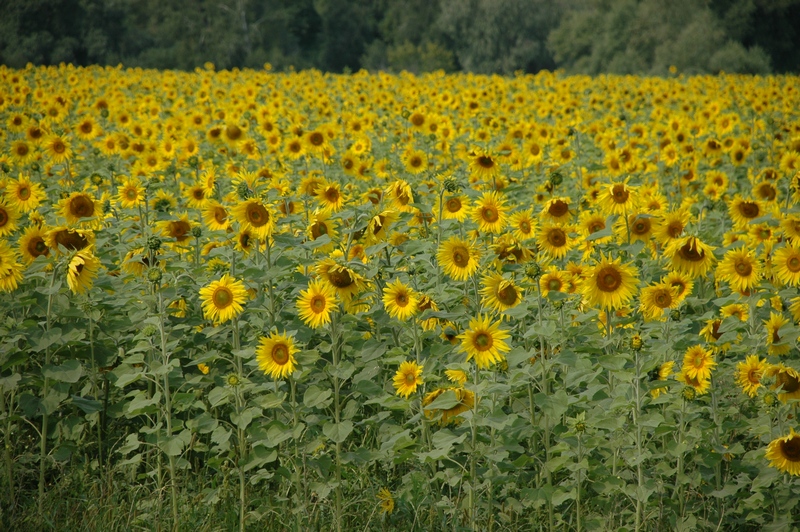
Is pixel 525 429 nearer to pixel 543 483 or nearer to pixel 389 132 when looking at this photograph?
pixel 543 483

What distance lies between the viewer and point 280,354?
A: 10.7 ft

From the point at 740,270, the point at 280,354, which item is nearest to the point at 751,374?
the point at 740,270

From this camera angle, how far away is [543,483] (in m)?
3.53

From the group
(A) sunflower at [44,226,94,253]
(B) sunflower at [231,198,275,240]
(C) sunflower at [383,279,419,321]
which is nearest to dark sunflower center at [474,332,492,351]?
(C) sunflower at [383,279,419,321]

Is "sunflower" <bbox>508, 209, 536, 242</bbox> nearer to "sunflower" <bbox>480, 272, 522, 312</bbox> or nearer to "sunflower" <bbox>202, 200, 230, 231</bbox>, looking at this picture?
"sunflower" <bbox>480, 272, 522, 312</bbox>

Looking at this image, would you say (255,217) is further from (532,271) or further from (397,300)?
(532,271)

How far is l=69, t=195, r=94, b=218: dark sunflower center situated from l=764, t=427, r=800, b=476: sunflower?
3416 mm

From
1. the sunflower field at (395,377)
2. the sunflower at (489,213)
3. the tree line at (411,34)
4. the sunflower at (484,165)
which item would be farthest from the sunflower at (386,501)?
the tree line at (411,34)

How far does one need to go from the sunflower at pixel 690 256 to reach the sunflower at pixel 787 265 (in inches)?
17.9

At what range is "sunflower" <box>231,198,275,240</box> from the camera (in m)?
3.67

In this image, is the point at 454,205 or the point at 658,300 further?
the point at 454,205

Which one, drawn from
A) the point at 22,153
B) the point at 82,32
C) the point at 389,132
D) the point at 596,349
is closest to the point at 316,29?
the point at 82,32

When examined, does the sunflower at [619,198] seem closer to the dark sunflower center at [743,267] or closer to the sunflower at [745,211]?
the dark sunflower center at [743,267]

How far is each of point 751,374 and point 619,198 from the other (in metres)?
1.10
